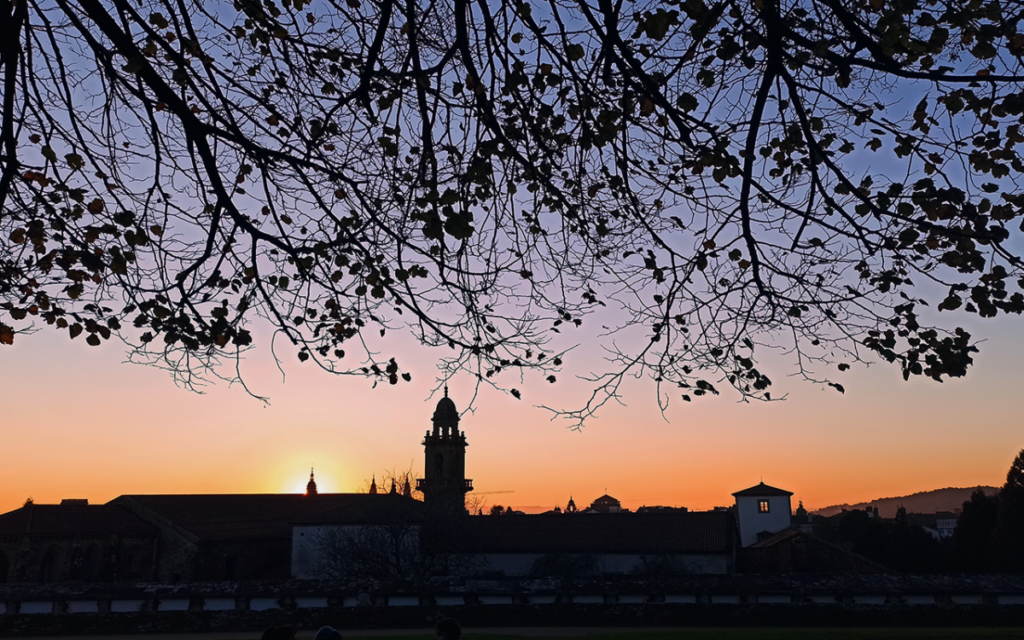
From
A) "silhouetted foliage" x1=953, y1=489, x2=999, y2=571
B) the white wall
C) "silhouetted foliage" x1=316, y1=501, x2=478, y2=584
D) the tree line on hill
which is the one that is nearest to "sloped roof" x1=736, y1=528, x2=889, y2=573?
the tree line on hill

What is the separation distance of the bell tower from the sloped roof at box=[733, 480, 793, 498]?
33.1 metres

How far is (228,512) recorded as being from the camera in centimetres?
4544

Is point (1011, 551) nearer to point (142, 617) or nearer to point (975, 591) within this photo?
point (975, 591)

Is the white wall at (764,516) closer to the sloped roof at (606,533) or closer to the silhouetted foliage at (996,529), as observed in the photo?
the silhouetted foliage at (996,529)

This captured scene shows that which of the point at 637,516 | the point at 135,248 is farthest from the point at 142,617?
the point at 637,516

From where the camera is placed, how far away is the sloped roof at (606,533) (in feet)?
123

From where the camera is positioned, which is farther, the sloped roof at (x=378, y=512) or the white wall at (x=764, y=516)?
the white wall at (x=764, y=516)

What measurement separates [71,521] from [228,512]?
947 centimetres

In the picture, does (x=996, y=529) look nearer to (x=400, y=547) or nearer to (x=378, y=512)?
(x=400, y=547)

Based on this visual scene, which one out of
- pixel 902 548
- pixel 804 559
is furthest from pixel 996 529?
pixel 804 559

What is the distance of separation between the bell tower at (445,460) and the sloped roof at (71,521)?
16.8 meters

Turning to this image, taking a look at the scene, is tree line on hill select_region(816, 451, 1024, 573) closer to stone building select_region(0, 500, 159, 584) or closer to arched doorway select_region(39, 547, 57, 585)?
stone building select_region(0, 500, 159, 584)

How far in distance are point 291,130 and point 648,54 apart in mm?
3082

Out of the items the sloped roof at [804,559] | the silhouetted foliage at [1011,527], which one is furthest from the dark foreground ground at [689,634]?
the silhouetted foliage at [1011,527]
